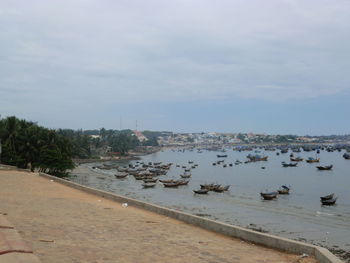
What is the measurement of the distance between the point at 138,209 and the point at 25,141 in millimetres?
38156

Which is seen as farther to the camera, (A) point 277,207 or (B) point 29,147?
(B) point 29,147

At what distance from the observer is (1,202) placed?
15.1 meters

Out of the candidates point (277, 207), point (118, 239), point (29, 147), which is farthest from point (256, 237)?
point (29, 147)

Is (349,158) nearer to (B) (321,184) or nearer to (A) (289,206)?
(B) (321,184)

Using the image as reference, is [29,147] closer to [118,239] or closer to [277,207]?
[277,207]

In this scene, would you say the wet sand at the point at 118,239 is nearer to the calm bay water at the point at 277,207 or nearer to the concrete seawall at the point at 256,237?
the concrete seawall at the point at 256,237

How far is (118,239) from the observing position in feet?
33.2

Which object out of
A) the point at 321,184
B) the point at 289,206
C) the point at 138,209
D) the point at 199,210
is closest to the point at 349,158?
the point at 321,184

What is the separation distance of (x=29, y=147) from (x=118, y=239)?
144 feet

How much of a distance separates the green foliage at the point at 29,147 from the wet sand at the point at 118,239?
120 ft

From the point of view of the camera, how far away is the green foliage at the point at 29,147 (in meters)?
49.2

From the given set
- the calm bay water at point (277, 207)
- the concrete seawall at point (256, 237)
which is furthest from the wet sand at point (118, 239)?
the calm bay water at point (277, 207)

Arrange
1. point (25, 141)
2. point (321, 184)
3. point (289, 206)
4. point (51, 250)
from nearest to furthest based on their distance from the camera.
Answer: point (51, 250), point (289, 206), point (25, 141), point (321, 184)

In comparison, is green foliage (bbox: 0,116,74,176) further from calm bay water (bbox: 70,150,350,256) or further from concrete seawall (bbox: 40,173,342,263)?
concrete seawall (bbox: 40,173,342,263)
